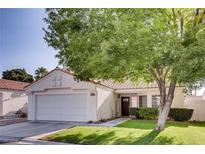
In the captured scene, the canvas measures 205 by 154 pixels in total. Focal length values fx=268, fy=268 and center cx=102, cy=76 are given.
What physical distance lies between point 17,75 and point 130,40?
372 centimetres

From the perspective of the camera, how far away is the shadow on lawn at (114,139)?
22.2 feet

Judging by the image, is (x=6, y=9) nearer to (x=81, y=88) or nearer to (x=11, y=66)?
(x=11, y=66)

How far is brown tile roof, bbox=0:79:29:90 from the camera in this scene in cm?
799

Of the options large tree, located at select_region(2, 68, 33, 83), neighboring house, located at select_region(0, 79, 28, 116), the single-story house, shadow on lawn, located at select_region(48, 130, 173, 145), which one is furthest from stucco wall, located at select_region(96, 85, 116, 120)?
shadow on lawn, located at select_region(48, 130, 173, 145)

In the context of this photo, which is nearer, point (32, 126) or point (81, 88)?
point (32, 126)

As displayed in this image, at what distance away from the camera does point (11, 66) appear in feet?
24.6

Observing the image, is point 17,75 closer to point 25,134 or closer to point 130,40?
point 25,134

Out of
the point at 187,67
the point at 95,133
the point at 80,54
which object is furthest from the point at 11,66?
the point at 187,67

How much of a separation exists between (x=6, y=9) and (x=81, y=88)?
518 centimetres

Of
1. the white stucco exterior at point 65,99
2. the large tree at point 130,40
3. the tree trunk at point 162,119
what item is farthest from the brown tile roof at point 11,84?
the tree trunk at point 162,119

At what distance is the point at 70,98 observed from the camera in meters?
10.7

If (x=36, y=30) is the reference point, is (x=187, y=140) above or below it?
below

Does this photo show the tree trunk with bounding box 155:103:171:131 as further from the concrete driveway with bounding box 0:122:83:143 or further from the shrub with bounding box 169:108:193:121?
the concrete driveway with bounding box 0:122:83:143

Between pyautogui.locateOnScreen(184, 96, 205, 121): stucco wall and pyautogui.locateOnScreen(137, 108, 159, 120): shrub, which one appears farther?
pyautogui.locateOnScreen(137, 108, 159, 120): shrub
